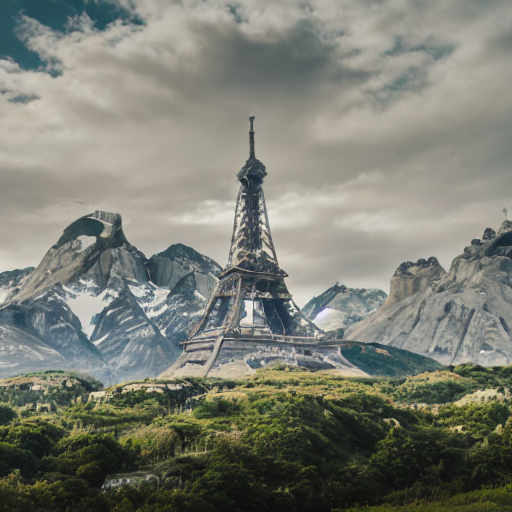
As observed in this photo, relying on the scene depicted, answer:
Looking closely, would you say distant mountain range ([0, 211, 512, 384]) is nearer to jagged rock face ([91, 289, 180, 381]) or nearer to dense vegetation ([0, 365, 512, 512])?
jagged rock face ([91, 289, 180, 381])

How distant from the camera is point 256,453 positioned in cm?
3434

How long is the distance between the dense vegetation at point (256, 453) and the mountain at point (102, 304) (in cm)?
8611

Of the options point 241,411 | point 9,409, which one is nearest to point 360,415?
point 241,411

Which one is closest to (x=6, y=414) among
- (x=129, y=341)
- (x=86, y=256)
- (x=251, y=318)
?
(x=251, y=318)

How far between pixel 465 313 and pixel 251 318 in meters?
60.2

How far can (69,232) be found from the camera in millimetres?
160250

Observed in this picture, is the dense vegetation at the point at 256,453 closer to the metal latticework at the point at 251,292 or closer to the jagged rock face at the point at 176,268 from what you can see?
the metal latticework at the point at 251,292

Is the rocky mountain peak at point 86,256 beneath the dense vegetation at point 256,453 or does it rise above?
above

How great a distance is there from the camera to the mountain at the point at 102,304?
134 m

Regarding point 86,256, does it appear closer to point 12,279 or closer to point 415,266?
point 12,279

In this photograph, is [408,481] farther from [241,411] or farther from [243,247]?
[243,247]

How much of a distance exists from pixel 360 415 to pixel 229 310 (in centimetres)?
4744

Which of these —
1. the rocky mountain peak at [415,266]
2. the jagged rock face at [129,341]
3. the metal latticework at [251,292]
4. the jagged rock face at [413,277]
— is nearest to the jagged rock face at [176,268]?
the jagged rock face at [129,341]

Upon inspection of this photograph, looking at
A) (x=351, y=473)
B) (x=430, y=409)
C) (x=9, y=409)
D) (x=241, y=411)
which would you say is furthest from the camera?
(x=430, y=409)
